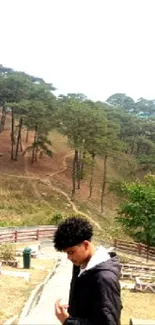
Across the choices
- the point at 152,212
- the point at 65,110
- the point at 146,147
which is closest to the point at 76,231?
the point at 152,212

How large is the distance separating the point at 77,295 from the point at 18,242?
2516 cm

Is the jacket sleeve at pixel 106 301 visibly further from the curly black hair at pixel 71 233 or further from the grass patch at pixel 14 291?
the grass patch at pixel 14 291

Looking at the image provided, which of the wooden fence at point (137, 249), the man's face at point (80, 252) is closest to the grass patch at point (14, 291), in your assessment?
the man's face at point (80, 252)

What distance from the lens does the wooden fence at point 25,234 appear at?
2802 cm

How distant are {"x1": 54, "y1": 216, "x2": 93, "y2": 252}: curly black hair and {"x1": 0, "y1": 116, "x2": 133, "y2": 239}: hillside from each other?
1172 inches

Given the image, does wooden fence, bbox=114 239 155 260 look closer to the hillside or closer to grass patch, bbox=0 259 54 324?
the hillside

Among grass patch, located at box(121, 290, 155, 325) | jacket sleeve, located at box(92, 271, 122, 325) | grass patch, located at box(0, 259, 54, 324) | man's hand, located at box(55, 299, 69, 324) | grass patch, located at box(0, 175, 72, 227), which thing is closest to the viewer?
jacket sleeve, located at box(92, 271, 122, 325)

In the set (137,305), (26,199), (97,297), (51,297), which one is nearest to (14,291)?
(51,297)

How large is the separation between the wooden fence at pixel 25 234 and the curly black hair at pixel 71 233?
2393 cm

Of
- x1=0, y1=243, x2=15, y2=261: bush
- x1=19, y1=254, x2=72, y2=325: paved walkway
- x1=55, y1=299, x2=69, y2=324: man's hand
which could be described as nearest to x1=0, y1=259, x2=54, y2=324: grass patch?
x1=19, y1=254, x2=72, y2=325: paved walkway

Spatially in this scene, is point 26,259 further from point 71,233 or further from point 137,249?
point 71,233

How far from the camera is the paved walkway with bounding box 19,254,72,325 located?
11.5 metres

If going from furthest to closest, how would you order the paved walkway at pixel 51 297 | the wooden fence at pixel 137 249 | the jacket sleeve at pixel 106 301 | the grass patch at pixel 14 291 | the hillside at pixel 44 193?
1. the hillside at pixel 44 193
2. the wooden fence at pixel 137 249
3. the grass patch at pixel 14 291
4. the paved walkway at pixel 51 297
5. the jacket sleeve at pixel 106 301

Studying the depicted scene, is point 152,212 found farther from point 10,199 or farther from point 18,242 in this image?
point 10,199
